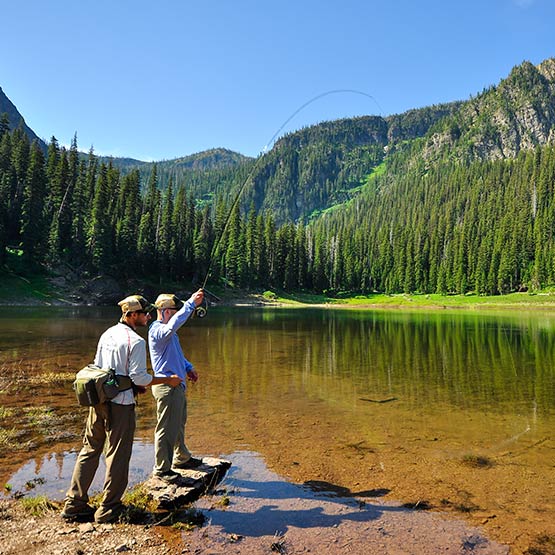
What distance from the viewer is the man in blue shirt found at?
22.0 feet

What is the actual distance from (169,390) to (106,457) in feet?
4.66

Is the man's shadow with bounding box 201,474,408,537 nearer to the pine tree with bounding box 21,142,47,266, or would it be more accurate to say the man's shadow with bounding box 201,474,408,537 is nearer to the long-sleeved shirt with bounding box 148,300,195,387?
the long-sleeved shirt with bounding box 148,300,195,387

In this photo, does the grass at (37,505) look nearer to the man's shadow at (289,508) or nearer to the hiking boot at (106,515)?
the hiking boot at (106,515)

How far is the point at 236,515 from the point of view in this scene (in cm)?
602

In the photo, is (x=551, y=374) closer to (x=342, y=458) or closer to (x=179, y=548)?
(x=342, y=458)

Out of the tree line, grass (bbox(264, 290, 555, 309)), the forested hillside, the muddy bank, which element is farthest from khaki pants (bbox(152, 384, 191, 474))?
grass (bbox(264, 290, 555, 309))

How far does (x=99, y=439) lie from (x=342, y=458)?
476 centimetres

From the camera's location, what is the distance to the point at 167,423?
22.3 feet

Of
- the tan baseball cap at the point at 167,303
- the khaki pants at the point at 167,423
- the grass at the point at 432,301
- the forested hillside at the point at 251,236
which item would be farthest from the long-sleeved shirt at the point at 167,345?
the grass at the point at 432,301

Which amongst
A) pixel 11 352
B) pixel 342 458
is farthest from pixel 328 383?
pixel 11 352

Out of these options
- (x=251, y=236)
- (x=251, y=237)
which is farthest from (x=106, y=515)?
(x=251, y=236)

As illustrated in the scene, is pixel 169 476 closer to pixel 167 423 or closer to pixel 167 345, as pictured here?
pixel 167 423

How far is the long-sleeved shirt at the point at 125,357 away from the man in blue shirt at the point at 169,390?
102 centimetres

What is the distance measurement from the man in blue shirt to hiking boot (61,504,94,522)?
1226mm
